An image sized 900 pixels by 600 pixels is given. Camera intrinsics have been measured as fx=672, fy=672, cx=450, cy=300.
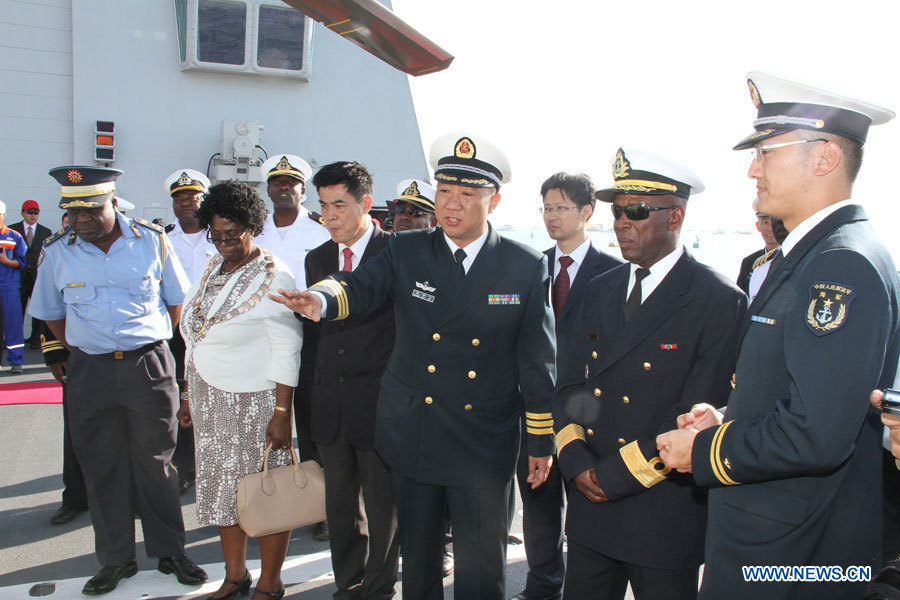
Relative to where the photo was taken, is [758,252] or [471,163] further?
[758,252]

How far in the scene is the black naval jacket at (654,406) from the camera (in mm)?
2189

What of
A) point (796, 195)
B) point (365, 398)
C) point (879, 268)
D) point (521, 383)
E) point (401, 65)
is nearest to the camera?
point (879, 268)

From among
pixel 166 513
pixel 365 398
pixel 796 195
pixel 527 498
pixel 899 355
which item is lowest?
pixel 166 513

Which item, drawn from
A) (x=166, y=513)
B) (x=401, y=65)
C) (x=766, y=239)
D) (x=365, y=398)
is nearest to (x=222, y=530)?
(x=166, y=513)

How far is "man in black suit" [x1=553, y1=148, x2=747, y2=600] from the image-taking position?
7.22 ft

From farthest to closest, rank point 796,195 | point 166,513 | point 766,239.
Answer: point 766,239 < point 166,513 < point 796,195

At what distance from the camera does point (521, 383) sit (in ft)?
8.50

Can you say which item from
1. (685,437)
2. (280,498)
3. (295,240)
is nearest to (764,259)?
(685,437)

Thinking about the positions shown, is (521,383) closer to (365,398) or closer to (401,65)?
(365,398)

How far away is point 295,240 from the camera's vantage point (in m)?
4.71

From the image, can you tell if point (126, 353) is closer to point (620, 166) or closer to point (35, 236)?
point (620, 166)

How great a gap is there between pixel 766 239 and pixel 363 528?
294 centimetres

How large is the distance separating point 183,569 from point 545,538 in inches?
72.0

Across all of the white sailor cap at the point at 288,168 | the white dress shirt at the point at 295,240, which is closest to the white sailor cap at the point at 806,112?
the white dress shirt at the point at 295,240
